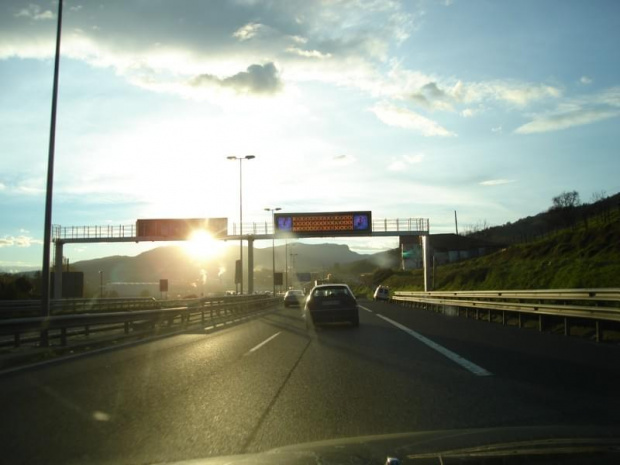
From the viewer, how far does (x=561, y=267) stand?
28.2 m

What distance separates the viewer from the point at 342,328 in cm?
1912

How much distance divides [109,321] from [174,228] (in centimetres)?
3094

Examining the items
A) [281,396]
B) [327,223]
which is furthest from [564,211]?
[281,396]

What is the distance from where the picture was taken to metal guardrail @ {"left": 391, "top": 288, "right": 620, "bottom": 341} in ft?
42.3

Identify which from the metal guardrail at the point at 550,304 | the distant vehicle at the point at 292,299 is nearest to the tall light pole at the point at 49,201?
the metal guardrail at the point at 550,304

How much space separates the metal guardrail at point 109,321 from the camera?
1182cm

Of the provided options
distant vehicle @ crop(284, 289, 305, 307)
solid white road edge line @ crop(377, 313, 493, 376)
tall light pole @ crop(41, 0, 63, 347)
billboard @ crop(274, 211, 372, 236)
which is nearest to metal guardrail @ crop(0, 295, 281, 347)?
tall light pole @ crop(41, 0, 63, 347)

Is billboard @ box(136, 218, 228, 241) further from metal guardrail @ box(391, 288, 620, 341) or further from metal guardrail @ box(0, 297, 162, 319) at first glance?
metal guardrail @ box(391, 288, 620, 341)

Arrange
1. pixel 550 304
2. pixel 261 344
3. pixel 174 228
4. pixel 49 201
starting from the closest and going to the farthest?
pixel 261 344, pixel 49 201, pixel 550 304, pixel 174 228

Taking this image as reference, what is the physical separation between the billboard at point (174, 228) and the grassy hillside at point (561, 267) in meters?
21.6

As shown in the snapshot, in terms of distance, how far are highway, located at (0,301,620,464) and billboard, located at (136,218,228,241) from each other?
33.4 meters

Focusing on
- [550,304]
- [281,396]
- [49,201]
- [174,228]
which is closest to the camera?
[281,396]

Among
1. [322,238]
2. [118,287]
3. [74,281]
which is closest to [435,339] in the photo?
[74,281]

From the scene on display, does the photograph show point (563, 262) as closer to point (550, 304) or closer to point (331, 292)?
point (550, 304)
